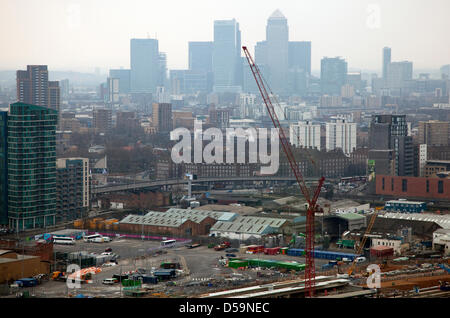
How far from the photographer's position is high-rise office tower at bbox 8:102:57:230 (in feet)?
28.3

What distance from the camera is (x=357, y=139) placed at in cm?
1789

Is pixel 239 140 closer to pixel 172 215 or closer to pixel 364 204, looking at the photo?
pixel 364 204

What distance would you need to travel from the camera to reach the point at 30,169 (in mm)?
8719

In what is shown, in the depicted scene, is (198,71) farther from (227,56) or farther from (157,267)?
(157,267)

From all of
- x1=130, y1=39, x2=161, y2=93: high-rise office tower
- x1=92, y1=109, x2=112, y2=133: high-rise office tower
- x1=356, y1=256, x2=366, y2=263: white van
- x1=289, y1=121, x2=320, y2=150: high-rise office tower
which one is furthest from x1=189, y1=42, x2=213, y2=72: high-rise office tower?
x1=356, y1=256, x2=366, y2=263: white van

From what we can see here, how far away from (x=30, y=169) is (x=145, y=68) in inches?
871

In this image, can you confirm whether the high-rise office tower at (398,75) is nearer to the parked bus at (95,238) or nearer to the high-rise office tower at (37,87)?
the high-rise office tower at (37,87)

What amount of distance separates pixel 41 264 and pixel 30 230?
7.08 feet

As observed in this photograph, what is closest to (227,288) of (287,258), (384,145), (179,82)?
(287,258)

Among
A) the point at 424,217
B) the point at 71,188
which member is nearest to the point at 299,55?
the point at 71,188

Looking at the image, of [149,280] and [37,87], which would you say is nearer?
[149,280]

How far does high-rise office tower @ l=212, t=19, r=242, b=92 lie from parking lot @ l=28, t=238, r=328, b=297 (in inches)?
705

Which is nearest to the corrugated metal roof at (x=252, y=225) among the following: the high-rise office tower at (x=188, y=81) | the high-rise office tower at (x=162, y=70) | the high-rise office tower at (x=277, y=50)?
the high-rise office tower at (x=277, y=50)

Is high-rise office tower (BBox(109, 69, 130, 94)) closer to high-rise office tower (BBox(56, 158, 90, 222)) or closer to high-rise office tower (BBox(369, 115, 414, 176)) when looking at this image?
high-rise office tower (BBox(369, 115, 414, 176))
